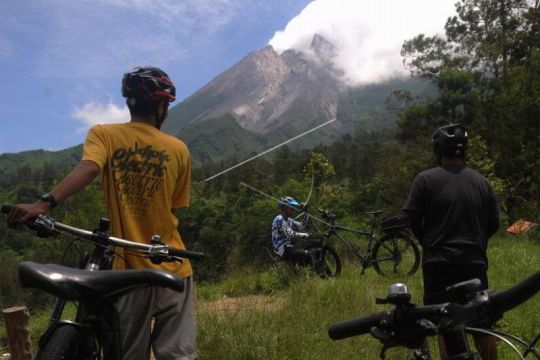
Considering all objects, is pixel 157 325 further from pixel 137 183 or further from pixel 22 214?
pixel 22 214

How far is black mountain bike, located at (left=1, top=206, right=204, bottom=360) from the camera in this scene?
159cm

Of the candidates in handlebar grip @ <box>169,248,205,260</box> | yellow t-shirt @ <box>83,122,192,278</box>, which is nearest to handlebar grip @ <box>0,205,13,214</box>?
yellow t-shirt @ <box>83,122,192,278</box>

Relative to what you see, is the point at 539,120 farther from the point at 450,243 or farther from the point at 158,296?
the point at 158,296

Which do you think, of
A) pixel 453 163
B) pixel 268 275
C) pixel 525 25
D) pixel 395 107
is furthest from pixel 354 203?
pixel 453 163

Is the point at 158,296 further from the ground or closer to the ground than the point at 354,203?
further from the ground

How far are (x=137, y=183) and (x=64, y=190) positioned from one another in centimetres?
40

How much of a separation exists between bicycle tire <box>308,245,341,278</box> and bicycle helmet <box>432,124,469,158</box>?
5.00 m

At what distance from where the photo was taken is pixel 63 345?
1823 mm

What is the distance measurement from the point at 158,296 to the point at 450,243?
1810mm

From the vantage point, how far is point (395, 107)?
31.2 metres

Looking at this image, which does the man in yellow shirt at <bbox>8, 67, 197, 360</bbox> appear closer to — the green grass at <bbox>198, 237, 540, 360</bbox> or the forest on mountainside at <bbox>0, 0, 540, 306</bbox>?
the green grass at <bbox>198, 237, 540, 360</bbox>

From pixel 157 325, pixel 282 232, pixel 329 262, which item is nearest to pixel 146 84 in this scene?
pixel 157 325

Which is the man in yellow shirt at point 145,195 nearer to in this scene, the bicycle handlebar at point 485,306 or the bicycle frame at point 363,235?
the bicycle handlebar at point 485,306

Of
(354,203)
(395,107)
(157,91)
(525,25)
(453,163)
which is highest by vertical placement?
(525,25)
